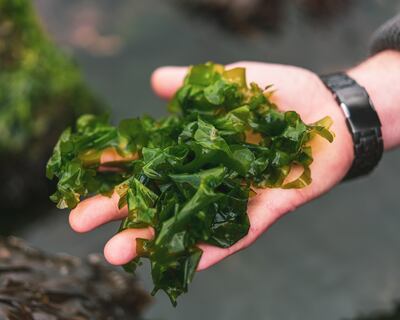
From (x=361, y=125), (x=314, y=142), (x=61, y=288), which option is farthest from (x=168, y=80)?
(x=61, y=288)

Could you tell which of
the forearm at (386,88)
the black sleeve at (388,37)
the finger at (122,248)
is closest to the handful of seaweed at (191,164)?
the finger at (122,248)

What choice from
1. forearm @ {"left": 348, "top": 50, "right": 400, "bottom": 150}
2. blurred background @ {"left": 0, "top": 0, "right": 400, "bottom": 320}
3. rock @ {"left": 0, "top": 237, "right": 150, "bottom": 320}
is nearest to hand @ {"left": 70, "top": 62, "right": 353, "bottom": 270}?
forearm @ {"left": 348, "top": 50, "right": 400, "bottom": 150}

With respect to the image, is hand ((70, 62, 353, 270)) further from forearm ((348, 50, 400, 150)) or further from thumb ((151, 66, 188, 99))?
forearm ((348, 50, 400, 150))

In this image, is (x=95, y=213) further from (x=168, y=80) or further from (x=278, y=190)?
(x=168, y=80)

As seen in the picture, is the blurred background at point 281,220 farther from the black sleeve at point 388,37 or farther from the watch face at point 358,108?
the watch face at point 358,108

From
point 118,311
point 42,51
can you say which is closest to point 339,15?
point 42,51
